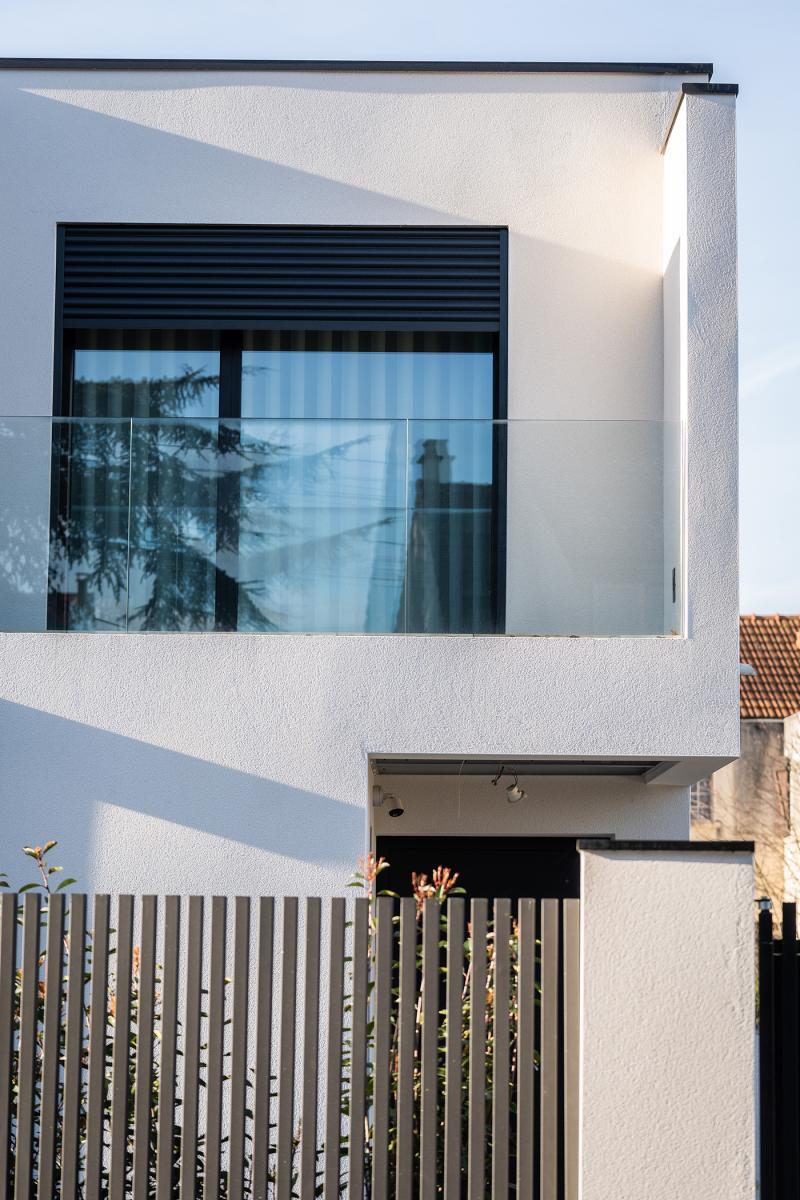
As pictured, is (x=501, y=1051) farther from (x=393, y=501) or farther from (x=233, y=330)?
(x=233, y=330)

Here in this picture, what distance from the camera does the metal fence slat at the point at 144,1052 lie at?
5086 millimetres

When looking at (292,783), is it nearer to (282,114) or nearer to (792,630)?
(282,114)

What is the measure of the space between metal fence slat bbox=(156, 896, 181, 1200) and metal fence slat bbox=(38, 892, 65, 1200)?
394 millimetres

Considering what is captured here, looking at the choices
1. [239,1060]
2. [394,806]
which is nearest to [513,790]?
[394,806]

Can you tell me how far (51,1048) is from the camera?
5168 millimetres

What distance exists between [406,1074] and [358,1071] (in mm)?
182

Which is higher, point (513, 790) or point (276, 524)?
point (276, 524)

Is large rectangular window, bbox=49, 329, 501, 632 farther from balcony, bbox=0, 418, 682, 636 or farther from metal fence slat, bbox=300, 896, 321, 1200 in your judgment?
metal fence slat, bbox=300, 896, 321, 1200

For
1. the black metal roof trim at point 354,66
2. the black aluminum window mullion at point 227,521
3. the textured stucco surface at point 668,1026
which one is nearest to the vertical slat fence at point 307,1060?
the textured stucco surface at point 668,1026

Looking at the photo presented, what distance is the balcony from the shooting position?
7793 mm

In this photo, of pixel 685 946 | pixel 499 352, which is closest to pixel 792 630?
pixel 499 352

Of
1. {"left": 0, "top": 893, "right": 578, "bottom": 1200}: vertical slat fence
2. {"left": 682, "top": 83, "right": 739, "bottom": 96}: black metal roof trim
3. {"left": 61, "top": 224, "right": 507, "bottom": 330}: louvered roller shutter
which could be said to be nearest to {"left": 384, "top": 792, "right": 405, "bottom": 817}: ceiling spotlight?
{"left": 61, "top": 224, "right": 507, "bottom": 330}: louvered roller shutter

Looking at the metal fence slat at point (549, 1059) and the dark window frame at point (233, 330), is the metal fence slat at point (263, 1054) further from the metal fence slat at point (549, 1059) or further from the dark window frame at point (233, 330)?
the dark window frame at point (233, 330)

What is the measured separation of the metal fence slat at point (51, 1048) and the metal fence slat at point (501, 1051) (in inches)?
64.4
